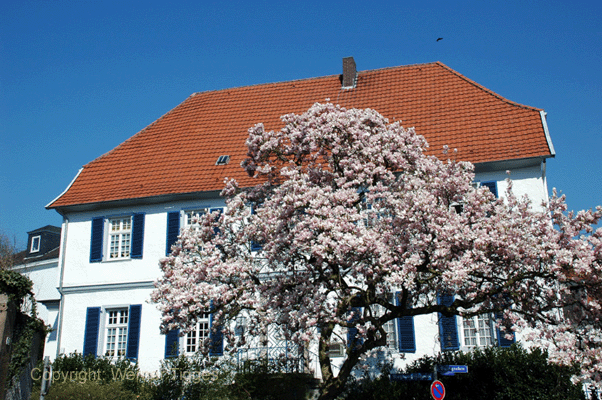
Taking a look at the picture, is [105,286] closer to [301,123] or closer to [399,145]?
[301,123]

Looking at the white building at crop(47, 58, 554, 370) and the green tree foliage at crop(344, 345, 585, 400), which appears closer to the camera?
the green tree foliage at crop(344, 345, 585, 400)

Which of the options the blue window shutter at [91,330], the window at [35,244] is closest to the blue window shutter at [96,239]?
the blue window shutter at [91,330]

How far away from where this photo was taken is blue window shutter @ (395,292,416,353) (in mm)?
16781

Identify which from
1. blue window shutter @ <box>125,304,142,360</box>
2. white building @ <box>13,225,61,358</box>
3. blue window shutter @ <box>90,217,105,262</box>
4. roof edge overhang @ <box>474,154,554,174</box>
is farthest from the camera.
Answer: white building @ <box>13,225,61,358</box>

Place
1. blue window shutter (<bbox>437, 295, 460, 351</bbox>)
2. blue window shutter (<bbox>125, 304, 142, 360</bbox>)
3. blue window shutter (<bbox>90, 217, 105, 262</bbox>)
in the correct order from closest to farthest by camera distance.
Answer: blue window shutter (<bbox>437, 295, 460, 351</bbox>) < blue window shutter (<bbox>125, 304, 142, 360</bbox>) < blue window shutter (<bbox>90, 217, 105, 262</bbox>)

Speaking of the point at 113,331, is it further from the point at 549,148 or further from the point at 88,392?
the point at 549,148

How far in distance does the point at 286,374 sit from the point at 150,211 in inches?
331

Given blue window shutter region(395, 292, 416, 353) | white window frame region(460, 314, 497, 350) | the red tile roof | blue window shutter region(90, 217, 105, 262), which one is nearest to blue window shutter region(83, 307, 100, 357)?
blue window shutter region(90, 217, 105, 262)

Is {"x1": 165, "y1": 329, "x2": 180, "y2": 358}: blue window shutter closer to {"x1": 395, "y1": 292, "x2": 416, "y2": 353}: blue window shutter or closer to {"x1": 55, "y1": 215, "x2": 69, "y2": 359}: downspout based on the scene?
{"x1": 55, "y1": 215, "x2": 69, "y2": 359}: downspout

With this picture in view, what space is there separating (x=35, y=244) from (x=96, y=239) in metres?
24.5

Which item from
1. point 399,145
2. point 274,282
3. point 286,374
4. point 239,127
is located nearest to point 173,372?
point 286,374

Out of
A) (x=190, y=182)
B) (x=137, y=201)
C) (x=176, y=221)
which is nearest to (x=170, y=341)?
(x=176, y=221)

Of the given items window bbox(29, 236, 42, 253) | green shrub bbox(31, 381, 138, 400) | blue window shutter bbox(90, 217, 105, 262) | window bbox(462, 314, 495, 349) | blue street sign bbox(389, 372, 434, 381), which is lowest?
green shrub bbox(31, 381, 138, 400)

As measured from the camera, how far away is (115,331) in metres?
19.6
